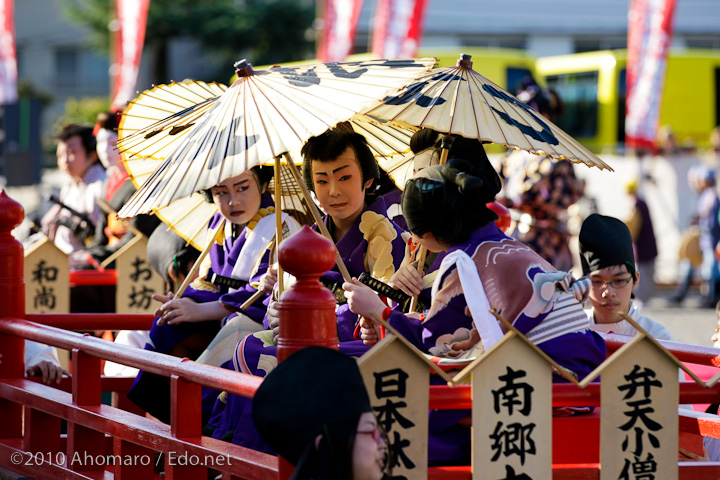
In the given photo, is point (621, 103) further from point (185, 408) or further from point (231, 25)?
point (185, 408)

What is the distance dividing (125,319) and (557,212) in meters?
4.31

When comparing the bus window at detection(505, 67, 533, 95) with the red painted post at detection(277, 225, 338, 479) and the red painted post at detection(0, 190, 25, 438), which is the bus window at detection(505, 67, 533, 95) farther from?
the red painted post at detection(277, 225, 338, 479)

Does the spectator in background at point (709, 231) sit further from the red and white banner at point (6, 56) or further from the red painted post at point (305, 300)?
the red and white banner at point (6, 56)

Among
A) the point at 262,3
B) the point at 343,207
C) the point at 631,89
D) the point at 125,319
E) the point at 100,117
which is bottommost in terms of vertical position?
the point at 125,319

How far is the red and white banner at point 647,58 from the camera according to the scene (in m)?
14.2

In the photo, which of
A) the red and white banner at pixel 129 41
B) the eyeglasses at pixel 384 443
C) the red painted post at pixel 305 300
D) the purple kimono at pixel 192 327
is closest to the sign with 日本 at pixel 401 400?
the eyeglasses at pixel 384 443

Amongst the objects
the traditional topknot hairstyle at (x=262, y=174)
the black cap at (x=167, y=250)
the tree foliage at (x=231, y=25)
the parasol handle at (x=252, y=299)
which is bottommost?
the parasol handle at (x=252, y=299)

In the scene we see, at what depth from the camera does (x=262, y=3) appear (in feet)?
93.6

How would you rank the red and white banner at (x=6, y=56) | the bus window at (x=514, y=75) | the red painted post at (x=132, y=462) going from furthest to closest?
1. the bus window at (x=514, y=75)
2. the red and white banner at (x=6, y=56)
3. the red painted post at (x=132, y=462)

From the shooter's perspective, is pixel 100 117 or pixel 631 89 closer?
pixel 100 117

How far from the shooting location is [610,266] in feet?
12.4

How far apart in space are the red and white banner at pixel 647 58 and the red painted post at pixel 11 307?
12.1 m

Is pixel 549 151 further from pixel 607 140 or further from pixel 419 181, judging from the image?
pixel 607 140

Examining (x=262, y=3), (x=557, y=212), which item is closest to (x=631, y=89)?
(x=557, y=212)
